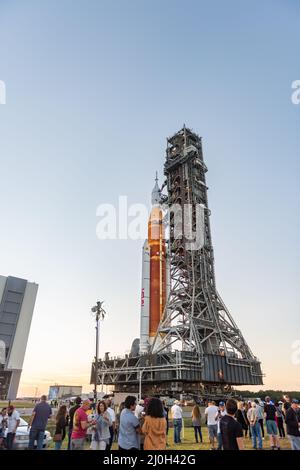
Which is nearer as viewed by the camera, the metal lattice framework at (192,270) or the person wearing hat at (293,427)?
the person wearing hat at (293,427)

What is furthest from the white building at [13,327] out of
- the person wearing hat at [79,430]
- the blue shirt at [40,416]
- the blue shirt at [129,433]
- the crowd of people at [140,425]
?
the blue shirt at [129,433]

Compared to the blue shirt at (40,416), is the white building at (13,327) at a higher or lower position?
higher

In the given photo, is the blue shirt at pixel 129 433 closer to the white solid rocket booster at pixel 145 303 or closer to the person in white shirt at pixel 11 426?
the person in white shirt at pixel 11 426

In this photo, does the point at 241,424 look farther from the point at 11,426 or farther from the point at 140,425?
the point at 11,426

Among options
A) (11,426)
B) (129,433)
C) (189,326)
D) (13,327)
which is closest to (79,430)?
(129,433)

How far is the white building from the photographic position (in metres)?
52.8

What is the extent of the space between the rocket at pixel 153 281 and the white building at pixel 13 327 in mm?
20034

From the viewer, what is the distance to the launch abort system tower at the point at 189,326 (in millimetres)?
46906

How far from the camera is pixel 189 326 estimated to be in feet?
164

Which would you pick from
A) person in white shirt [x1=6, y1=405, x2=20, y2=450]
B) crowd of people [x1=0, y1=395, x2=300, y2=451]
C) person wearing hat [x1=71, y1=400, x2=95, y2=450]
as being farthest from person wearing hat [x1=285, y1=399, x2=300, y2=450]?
person in white shirt [x1=6, y1=405, x2=20, y2=450]
